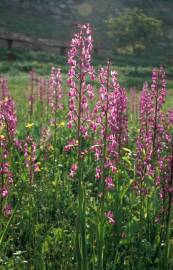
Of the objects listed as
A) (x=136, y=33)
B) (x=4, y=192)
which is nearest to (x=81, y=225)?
(x=4, y=192)

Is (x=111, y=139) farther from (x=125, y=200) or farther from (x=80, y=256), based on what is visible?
(x=125, y=200)

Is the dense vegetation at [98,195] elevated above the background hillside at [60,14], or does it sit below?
below

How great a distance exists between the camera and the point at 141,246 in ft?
14.2

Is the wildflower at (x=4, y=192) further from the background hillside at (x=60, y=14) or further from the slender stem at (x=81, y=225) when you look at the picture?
the background hillside at (x=60, y=14)

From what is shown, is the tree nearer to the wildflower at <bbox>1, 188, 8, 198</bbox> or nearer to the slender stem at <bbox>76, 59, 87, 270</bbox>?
the wildflower at <bbox>1, 188, 8, 198</bbox>

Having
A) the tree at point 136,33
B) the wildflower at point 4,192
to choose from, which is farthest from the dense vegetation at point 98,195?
the tree at point 136,33

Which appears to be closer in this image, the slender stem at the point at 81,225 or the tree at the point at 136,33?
the slender stem at the point at 81,225

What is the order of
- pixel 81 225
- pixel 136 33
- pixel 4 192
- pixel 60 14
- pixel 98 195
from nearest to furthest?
pixel 81 225 < pixel 4 192 < pixel 98 195 < pixel 136 33 < pixel 60 14

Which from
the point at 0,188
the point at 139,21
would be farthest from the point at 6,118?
the point at 139,21

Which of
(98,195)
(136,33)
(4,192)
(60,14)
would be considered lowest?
(98,195)

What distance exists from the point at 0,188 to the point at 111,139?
1176 millimetres

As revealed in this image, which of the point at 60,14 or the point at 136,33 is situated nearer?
the point at 136,33

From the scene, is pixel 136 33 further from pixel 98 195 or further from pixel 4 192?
pixel 4 192

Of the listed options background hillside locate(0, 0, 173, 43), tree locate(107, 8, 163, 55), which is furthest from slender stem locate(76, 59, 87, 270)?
background hillside locate(0, 0, 173, 43)
